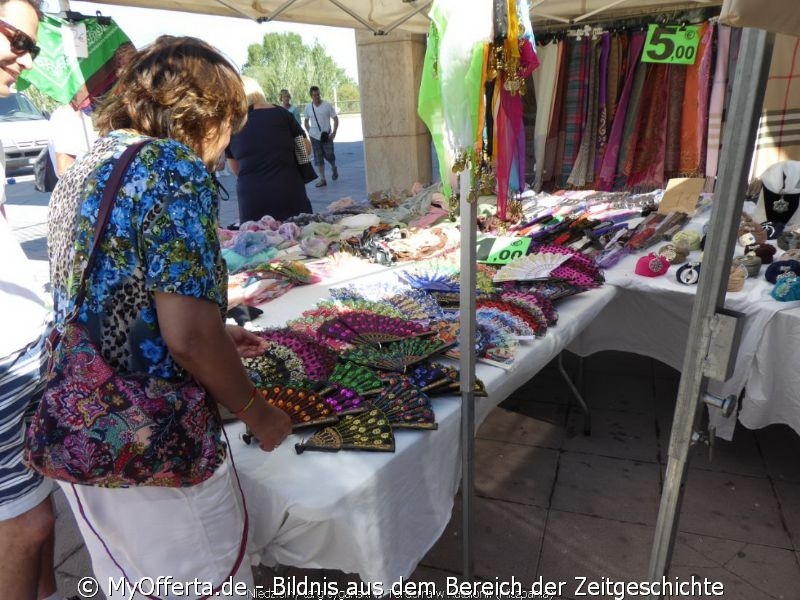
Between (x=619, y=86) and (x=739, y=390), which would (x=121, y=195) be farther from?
(x=619, y=86)

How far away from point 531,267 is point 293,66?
40.9 metres

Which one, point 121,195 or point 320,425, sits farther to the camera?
point 320,425

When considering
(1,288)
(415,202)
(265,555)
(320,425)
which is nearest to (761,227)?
(415,202)

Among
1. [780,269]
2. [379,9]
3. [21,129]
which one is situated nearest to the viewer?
[780,269]

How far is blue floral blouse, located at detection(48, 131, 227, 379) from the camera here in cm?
93

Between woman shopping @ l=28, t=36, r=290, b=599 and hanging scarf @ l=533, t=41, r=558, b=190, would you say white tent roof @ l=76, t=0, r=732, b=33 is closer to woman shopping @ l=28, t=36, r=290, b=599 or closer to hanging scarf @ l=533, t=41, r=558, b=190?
hanging scarf @ l=533, t=41, r=558, b=190

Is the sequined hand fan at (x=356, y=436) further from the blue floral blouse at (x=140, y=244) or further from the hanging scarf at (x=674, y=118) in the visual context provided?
the hanging scarf at (x=674, y=118)

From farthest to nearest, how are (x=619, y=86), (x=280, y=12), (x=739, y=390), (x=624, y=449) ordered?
(x=619, y=86) → (x=280, y=12) → (x=624, y=449) → (x=739, y=390)

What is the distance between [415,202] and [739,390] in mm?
2590

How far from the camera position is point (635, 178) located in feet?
16.8

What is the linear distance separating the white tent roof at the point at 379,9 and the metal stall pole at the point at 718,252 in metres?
3.64

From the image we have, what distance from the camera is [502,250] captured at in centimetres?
289

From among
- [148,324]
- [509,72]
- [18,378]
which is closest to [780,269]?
[509,72]

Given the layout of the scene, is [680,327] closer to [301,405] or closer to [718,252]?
[718,252]
